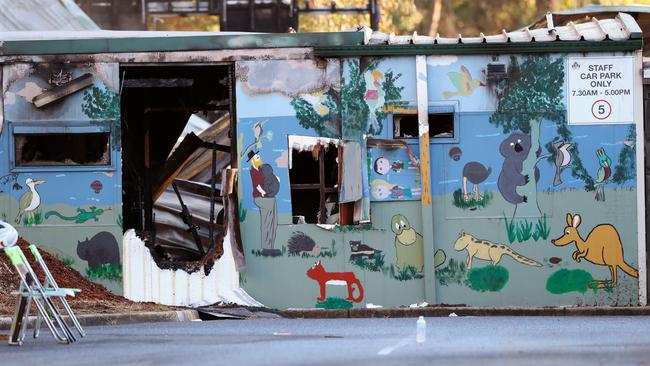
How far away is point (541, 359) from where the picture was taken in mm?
10977

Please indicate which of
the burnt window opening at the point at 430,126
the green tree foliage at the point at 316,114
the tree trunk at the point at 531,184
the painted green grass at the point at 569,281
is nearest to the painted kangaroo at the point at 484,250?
the painted green grass at the point at 569,281

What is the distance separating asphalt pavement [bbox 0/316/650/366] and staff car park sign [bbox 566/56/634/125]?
3.24 m

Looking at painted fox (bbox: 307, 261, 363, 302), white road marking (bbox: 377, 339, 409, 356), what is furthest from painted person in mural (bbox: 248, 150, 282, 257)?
white road marking (bbox: 377, 339, 409, 356)

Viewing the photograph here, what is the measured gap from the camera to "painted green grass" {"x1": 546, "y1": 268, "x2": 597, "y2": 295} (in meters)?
18.5

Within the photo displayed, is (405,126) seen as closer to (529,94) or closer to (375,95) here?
(375,95)

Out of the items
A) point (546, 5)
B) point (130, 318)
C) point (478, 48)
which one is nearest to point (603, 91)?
point (478, 48)

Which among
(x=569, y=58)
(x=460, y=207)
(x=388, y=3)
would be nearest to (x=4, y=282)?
(x=460, y=207)

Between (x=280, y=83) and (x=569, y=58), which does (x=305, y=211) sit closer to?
(x=280, y=83)

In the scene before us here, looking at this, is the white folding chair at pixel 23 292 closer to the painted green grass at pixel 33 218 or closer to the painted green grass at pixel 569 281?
the painted green grass at pixel 33 218

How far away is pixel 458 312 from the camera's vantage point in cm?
1838

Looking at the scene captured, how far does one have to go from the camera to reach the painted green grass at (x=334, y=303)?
18.4 m

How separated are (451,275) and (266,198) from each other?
2627mm

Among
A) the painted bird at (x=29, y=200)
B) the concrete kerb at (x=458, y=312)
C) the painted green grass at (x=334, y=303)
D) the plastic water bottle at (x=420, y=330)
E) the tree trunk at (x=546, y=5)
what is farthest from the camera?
the tree trunk at (x=546, y=5)

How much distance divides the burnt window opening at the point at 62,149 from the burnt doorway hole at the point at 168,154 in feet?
5.65
